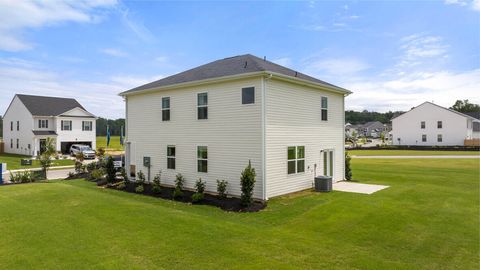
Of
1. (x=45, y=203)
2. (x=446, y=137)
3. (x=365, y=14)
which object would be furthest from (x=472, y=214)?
(x=446, y=137)

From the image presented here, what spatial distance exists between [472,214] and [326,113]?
26.0ft

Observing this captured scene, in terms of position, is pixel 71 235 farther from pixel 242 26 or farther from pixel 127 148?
pixel 242 26

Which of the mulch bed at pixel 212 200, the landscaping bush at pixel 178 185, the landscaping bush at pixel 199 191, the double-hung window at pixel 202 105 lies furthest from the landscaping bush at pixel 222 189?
the double-hung window at pixel 202 105

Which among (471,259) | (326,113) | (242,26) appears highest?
(242,26)

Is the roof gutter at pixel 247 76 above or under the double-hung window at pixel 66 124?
above

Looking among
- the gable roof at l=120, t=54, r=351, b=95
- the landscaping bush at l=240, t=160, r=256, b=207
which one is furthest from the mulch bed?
the gable roof at l=120, t=54, r=351, b=95

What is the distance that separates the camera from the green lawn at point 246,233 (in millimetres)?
6592

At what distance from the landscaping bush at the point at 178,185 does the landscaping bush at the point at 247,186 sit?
3.45 m

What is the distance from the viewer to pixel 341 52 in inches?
747

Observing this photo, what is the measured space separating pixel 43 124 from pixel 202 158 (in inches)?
1365

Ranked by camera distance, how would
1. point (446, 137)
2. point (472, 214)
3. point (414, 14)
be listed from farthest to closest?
point (446, 137) → point (414, 14) → point (472, 214)

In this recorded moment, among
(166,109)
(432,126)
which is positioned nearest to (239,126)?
(166,109)

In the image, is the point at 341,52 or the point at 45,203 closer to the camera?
the point at 45,203

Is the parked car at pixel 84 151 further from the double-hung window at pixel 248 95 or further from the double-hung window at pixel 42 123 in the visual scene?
the double-hung window at pixel 248 95
